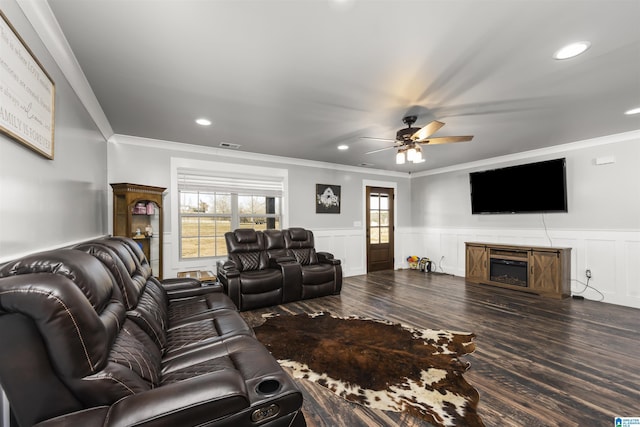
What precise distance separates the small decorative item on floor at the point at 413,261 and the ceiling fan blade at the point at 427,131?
4183 millimetres

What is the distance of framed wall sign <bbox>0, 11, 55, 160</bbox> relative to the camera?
127 centimetres

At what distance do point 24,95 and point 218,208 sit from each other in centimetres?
331

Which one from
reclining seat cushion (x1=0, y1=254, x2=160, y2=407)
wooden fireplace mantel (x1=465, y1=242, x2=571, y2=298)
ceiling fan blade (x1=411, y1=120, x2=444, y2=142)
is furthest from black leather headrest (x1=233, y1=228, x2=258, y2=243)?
wooden fireplace mantel (x1=465, y1=242, x2=571, y2=298)

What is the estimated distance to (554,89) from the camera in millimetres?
2527

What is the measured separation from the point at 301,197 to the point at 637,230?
16.6 feet

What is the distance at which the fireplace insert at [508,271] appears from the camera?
4617 millimetres

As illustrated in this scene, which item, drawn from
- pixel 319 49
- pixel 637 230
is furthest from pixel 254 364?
pixel 637 230

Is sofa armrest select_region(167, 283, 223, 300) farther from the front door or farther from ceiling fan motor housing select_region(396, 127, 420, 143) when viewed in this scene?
the front door

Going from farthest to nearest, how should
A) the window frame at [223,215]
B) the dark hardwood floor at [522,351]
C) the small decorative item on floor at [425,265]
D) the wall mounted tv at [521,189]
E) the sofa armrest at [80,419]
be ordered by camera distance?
1. the small decorative item on floor at [425,265]
2. the wall mounted tv at [521,189]
3. the window frame at [223,215]
4. the dark hardwood floor at [522,351]
5. the sofa armrest at [80,419]

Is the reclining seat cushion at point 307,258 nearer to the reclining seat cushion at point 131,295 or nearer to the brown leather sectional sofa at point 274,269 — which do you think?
the brown leather sectional sofa at point 274,269

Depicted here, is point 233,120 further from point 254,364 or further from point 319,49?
point 254,364

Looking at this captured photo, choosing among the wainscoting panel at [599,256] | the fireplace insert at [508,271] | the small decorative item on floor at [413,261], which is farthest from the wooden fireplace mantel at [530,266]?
the small decorative item on floor at [413,261]

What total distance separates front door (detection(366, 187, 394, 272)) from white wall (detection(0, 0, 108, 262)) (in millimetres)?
4964

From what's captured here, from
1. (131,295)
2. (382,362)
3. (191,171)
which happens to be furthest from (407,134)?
(191,171)
